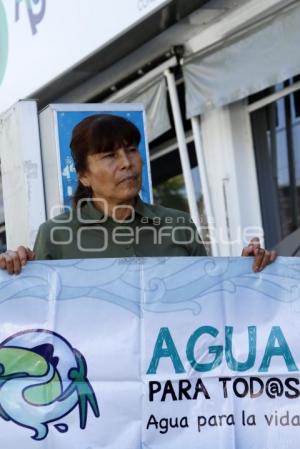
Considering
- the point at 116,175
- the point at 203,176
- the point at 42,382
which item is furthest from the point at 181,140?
the point at 42,382

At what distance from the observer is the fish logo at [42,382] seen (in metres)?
3.55

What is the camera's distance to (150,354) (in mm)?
3654

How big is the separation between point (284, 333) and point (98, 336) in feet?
2.34

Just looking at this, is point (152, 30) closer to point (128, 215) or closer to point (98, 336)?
point (128, 215)

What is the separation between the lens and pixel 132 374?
3.63 meters

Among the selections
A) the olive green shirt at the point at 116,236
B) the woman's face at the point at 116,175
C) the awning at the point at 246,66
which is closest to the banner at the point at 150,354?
the olive green shirt at the point at 116,236

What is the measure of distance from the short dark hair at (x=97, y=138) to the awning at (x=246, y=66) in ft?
5.89

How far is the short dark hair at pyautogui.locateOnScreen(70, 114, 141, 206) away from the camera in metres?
4.05

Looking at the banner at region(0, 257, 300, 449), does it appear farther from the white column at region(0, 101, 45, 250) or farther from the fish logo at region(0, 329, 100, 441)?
the white column at region(0, 101, 45, 250)

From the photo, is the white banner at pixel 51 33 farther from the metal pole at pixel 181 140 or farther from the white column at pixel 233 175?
the white column at pixel 233 175

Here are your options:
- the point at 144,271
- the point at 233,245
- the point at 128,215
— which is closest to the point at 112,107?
the point at 128,215

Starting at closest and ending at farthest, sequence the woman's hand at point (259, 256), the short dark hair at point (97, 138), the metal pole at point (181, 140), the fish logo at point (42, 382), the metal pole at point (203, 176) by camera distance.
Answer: the fish logo at point (42, 382), the woman's hand at point (259, 256), the short dark hair at point (97, 138), the metal pole at point (181, 140), the metal pole at point (203, 176)

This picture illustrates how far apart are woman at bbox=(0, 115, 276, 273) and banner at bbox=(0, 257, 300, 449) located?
193 millimetres

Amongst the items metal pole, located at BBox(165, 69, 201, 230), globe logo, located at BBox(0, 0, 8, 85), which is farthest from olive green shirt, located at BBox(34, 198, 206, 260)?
globe logo, located at BBox(0, 0, 8, 85)
